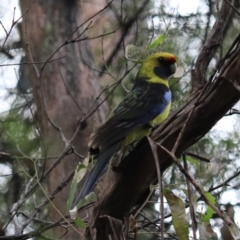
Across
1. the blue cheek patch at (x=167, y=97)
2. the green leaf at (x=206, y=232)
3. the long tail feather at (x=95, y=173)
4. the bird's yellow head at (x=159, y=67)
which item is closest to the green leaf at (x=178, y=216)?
the green leaf at (x=206, y=232)

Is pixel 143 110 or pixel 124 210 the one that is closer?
pixel 124 210

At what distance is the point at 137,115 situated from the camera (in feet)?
6.64

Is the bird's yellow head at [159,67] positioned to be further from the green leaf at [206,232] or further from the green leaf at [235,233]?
the green leaf at [235,233]

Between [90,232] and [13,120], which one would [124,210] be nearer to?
[90,232]

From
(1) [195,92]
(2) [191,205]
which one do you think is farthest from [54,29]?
(2) [191,205]

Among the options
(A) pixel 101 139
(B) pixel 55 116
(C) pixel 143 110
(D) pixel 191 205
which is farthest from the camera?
(B) pixel 55 116

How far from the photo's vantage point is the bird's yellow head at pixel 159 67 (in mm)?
2512

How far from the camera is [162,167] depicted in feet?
5.20

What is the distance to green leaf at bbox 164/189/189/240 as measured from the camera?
61.8 inches

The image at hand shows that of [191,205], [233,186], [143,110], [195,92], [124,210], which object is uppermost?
[233,186]

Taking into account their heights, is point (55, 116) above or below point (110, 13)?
below

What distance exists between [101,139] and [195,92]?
349 millimetres

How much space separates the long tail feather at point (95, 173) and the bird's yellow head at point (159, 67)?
0.73 metres

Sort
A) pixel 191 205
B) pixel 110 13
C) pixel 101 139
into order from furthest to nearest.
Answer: pixel 110 13 → pixel 101 139 → pixel 191 205
